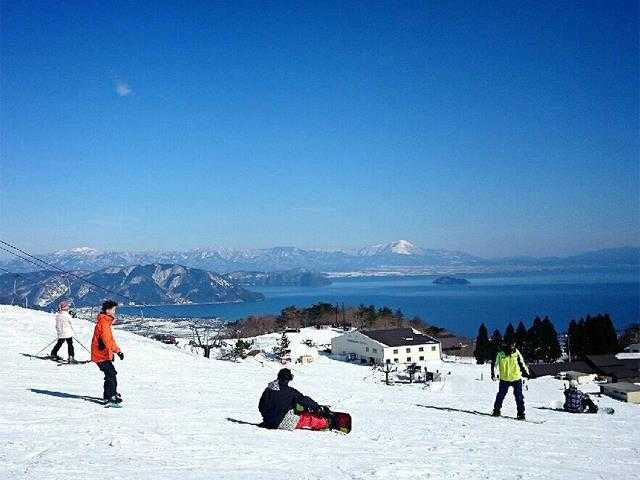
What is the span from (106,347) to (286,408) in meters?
3.13

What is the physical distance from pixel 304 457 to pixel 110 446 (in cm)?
232

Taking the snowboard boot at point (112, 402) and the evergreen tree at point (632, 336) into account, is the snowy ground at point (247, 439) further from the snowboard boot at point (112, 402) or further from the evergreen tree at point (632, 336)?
the evergreen tree at point (632, 336)

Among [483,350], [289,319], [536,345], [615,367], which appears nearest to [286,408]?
[615,367]

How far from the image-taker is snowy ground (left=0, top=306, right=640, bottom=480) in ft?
19.0

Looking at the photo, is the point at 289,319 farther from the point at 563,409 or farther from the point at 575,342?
the point at 563,409

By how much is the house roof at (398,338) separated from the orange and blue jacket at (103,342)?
4652 cm

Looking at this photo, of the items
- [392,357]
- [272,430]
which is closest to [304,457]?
[272,430]

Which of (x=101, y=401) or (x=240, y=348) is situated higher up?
(x=101, y=401)

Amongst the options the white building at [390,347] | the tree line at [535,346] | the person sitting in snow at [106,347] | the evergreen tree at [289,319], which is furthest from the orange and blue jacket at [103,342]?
the evergreen tree at [289,319]

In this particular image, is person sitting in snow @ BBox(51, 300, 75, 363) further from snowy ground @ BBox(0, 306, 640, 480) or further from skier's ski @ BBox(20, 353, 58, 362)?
skier's ski @ BBox(20, 353, 58, 362)

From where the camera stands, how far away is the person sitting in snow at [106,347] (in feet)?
28.4

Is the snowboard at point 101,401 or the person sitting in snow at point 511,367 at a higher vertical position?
the person sitting in snow at point 511,367

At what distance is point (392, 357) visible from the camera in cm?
5303

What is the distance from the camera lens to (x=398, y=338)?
55.6m
